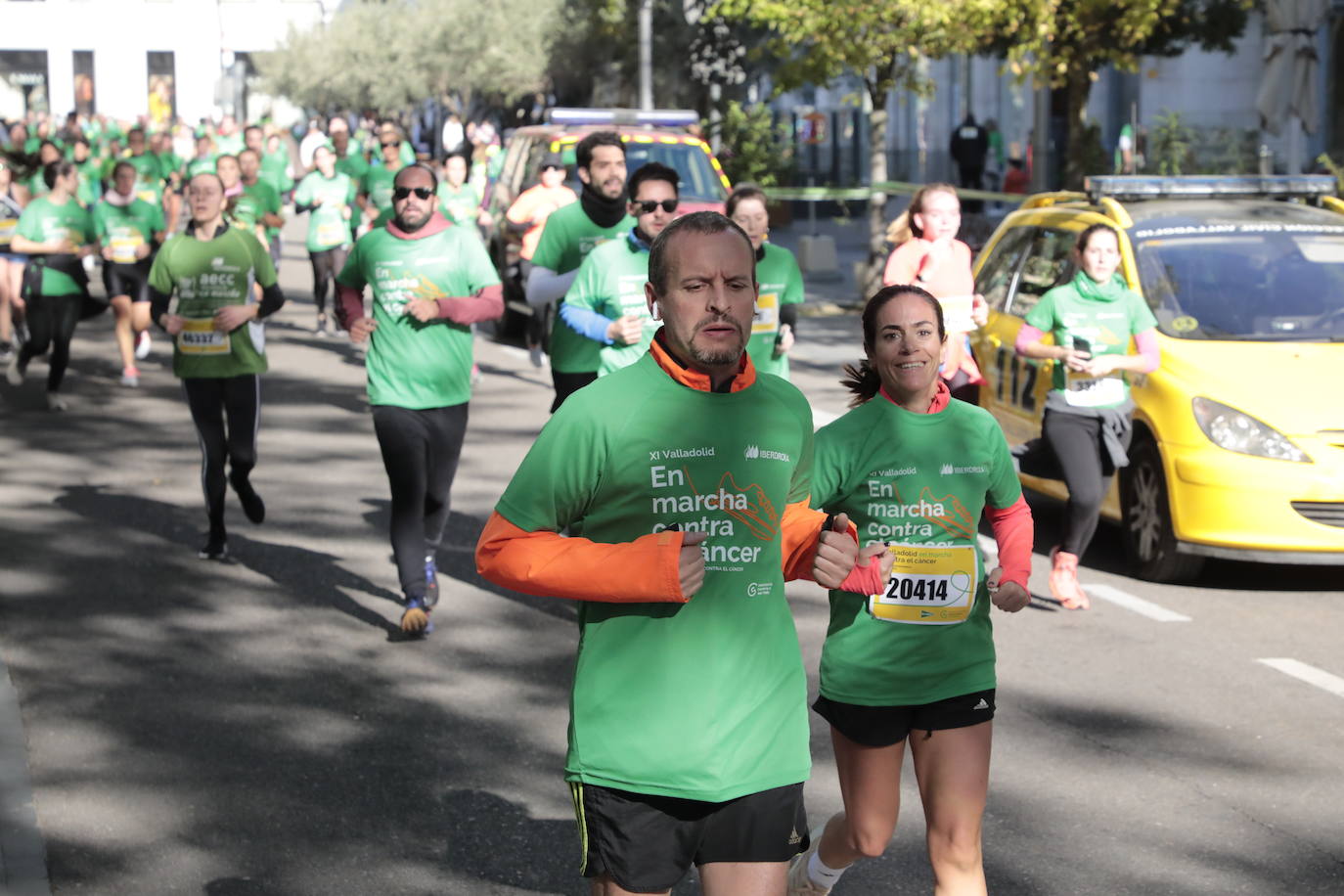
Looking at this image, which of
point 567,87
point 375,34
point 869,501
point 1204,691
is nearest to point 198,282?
point 1204,691

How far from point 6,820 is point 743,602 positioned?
317 centimetres

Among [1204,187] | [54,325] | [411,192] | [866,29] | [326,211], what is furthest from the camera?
[866,29]

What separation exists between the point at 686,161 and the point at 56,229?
5739mm

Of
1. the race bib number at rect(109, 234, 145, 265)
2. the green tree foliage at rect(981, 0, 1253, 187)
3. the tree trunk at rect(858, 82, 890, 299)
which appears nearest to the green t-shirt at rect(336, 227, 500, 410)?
the race bib number at rect(109, 234, 145, 265)

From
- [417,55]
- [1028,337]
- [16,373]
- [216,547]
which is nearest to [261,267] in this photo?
[216,547]

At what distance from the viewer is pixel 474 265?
8.26 metres

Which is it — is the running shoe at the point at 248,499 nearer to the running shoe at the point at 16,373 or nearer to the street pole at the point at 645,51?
the running shoe at the point at 16,373

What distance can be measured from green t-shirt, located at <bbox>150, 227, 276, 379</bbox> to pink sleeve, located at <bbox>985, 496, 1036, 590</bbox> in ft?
18.4

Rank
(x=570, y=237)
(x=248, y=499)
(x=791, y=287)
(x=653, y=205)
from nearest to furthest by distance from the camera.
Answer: (x=653, y=205), (x=791, y=287), (x=570, y=237), (x=248, y=499)

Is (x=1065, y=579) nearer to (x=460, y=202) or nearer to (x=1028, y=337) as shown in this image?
(x=1028, y=337)

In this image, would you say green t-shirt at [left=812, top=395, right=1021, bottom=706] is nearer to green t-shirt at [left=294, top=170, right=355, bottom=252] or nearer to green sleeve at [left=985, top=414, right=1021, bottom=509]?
green sleeve at [left=985, top=414, right=1021, bottom=509]

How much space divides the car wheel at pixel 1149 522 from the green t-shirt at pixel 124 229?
9811 millimetres

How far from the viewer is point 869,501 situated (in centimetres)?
461

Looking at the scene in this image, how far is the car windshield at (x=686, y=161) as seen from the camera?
18094mm
